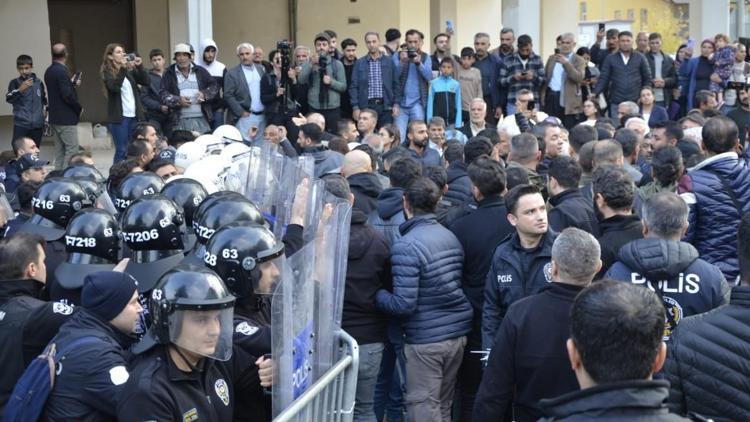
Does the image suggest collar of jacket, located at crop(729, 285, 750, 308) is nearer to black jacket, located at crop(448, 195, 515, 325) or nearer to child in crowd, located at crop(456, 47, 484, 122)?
black jacket, located at crop(448, 195, 515, 325)

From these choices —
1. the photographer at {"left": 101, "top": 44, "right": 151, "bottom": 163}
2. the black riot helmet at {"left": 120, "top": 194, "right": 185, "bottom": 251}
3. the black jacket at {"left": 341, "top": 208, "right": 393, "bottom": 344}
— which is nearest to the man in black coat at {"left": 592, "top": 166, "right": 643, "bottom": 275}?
the black jacket at {"left": 341, "top": 208, "right": 393, "bottom": 344}

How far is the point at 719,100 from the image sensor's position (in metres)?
16.2

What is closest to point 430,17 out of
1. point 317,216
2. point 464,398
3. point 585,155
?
point 585,155

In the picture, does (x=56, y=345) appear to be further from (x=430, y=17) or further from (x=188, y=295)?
(x=430, y=17)

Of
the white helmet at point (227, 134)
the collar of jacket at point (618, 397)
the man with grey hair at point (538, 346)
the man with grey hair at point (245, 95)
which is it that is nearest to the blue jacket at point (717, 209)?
the man with grey hair at point (538, 346)

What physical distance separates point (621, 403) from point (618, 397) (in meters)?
0.02

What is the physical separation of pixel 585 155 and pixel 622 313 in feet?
17.4

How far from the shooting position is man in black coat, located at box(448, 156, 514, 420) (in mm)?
6730

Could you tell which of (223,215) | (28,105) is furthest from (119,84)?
(223,215)

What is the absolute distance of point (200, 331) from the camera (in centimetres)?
409

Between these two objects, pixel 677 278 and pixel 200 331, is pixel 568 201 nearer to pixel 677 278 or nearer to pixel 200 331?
pixel 677 278

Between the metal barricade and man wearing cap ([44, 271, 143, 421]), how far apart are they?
74 centimetres

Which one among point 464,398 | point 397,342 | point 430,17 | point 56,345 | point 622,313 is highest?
point 430,17

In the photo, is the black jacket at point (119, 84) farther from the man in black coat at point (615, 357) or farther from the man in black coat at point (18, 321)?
the man in black coat at point (615, 357)
